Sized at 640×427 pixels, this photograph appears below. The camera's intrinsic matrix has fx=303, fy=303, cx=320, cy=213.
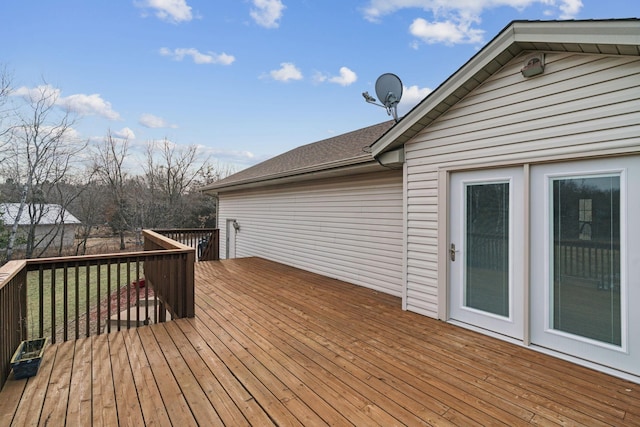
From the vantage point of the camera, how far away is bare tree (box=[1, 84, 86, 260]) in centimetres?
1235

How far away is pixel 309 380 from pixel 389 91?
4.96 metres

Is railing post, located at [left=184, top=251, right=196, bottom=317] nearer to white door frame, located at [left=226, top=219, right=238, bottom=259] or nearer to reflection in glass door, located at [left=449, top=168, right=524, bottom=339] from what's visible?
reflection in glass door, located at [left=449, top=168, right=524, bottom=339]

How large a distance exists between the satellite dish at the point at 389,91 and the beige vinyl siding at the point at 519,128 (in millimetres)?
1562

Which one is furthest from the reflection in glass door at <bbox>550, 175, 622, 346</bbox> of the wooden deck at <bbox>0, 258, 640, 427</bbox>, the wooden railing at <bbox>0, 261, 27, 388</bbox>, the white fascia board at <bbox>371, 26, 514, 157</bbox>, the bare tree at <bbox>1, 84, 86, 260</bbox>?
the bare tree at <bbox>1, 84, 86, 260</bbox>

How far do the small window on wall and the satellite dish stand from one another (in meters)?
3.35

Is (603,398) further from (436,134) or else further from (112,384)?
(112,384)

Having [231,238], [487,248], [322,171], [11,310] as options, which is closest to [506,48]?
[487,248]

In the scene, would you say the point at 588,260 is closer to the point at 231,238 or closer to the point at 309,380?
the point at 309,380

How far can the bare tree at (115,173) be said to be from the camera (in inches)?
699

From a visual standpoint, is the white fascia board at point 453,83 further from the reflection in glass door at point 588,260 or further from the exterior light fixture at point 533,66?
the reflection in glass door at point 588,260

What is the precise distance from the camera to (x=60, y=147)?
1371 cm

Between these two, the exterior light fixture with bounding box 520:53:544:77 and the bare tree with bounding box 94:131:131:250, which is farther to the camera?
the bare tree with bounding box 94:131:131:250

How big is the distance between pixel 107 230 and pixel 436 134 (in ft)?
74.4

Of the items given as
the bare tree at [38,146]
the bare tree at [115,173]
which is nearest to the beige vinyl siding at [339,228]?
the bare tree at [38,146]
